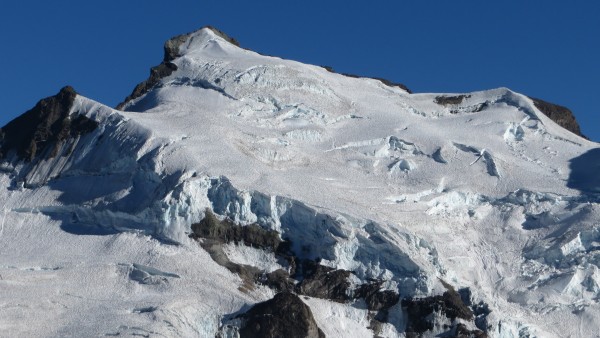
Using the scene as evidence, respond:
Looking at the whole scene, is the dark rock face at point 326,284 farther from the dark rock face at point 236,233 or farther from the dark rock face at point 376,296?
the dark rock face at point 236,233

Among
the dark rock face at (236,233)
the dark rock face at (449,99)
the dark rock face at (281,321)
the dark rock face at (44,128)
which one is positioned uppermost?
the dark rock face at (449,99)

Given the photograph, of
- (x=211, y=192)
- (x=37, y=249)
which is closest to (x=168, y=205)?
(x=211, y=192)

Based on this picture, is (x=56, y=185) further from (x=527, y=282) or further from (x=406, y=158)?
(x=527, y=282)

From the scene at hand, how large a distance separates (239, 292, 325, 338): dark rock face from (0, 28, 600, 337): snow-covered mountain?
0.12 meters

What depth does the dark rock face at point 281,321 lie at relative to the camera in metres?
81.4

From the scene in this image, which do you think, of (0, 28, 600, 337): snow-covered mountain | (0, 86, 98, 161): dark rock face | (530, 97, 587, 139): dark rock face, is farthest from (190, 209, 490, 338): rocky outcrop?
(530, 97, 587, 139): dark rock face

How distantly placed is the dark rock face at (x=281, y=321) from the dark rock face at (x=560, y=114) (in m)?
41.7

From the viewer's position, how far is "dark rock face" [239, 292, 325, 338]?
81.4 metres

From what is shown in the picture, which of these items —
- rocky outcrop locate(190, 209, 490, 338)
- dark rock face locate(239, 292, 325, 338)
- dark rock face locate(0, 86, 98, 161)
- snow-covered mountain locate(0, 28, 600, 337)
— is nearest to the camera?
dark rock face locate(239, 292, 325, 338)

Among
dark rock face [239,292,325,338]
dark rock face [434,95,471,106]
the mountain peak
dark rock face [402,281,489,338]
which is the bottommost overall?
dark rock face [239,292,325,338]

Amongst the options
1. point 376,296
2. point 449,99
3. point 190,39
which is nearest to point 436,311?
point 376,296

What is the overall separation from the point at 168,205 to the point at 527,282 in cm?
2398

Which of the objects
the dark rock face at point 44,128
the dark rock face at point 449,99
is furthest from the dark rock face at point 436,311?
the dark rock face at point 449,99

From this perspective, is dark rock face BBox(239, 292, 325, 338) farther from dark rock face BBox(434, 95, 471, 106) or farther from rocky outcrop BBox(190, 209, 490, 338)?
dark rock face BBox(434, 95, 471, 106)
